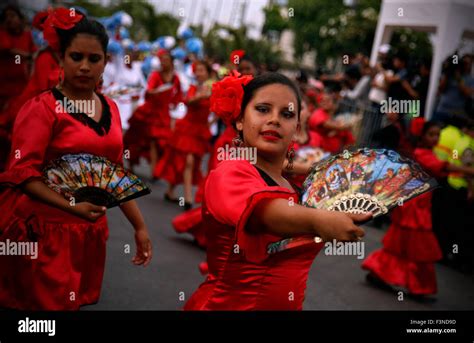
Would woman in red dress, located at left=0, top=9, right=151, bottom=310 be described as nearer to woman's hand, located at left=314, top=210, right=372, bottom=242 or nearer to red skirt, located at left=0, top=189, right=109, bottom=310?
red skirt, located at left=0, top=189, right=109, bottom=310

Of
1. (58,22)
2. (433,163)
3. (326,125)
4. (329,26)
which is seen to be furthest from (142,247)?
(329,26)

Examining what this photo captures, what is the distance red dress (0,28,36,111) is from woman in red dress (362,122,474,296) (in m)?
5.72

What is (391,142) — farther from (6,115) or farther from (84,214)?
(84,214)

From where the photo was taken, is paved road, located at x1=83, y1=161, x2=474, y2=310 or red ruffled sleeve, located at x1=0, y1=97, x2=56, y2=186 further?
paved road, located at x1=83, y1=161, x2=474, y2=310

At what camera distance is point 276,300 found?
2.74m

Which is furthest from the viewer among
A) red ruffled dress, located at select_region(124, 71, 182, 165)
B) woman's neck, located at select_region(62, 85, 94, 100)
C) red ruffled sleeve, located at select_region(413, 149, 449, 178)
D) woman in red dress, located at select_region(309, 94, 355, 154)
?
red ruffled dress, located at select_region(124, 71, 182, 165)

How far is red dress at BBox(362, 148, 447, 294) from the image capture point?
6609mm

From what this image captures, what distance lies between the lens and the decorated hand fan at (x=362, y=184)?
2301 millimetres

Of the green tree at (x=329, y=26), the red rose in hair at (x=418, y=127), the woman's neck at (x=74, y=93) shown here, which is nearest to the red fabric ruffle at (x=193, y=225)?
the red rose in hair at (x=418, y=127)

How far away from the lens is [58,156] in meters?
3.20

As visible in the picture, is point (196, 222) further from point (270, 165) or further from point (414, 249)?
point (270, 165)

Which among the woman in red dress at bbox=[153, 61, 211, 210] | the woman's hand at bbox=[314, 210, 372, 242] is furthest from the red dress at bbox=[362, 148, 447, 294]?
the woman's hand at bbox=[314, 210, 372, 242]

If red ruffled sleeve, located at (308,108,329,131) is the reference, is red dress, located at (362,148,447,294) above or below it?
below
